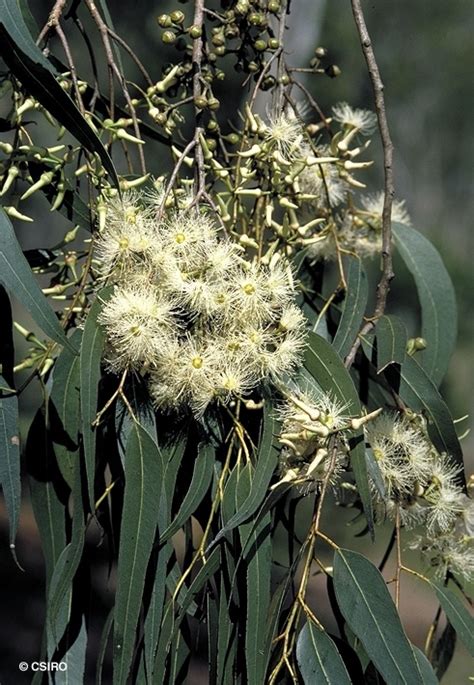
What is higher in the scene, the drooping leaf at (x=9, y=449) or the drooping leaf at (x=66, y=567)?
the drooping leaf at (x=9, y=449)

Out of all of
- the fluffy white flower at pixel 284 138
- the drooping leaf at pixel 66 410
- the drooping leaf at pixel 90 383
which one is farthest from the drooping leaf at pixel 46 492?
the fluffy white flower at pixel 284 138

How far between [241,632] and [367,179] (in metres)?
5.05

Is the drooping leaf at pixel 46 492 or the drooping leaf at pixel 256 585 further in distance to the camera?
the drooping leaf at pixel 46 492

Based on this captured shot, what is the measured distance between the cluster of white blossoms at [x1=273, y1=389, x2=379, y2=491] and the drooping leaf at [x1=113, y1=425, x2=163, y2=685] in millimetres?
112

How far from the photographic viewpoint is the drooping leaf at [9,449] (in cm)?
85

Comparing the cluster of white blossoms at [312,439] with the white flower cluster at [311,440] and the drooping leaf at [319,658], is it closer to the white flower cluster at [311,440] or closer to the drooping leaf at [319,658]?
the white flower cluster at [311,440]

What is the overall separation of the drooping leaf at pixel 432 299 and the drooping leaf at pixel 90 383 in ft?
1.55

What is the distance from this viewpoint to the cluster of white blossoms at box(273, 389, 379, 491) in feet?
2.49

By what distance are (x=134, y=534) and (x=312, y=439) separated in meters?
0.17

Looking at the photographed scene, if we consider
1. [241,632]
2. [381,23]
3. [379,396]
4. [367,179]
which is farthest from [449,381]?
[241,632]

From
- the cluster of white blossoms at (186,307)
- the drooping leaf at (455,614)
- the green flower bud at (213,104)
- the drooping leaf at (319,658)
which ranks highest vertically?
the green flower bud at (213,104)

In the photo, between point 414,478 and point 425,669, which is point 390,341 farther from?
point 425,669

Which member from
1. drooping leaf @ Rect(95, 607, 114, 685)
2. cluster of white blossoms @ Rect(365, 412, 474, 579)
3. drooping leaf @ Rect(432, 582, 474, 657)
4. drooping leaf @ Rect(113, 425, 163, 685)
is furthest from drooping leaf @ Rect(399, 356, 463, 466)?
drooping leaf @ Rect(95, 607, 114, 685)

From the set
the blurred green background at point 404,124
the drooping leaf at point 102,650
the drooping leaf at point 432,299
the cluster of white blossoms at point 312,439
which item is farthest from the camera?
the blurred green background at point 404,124
